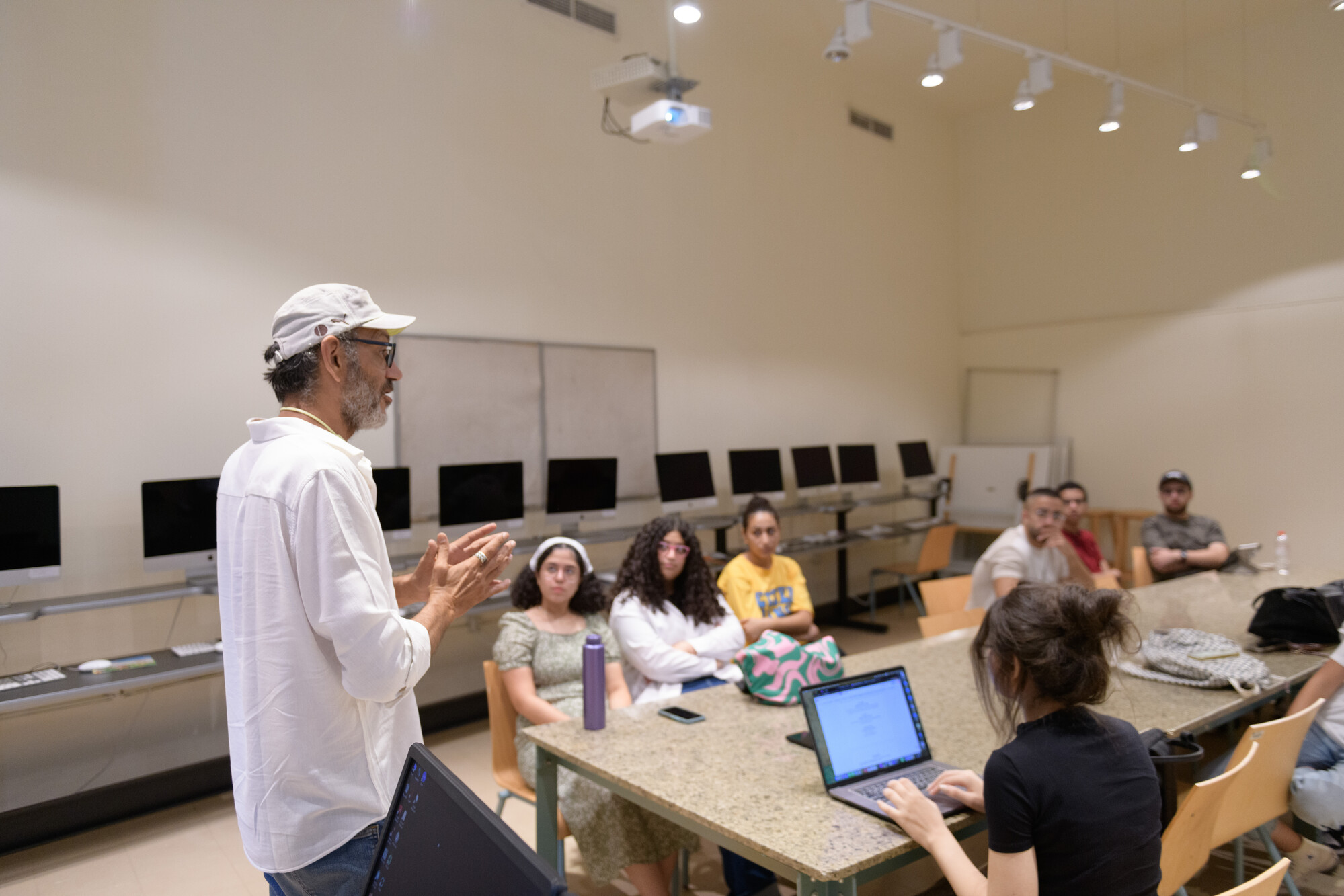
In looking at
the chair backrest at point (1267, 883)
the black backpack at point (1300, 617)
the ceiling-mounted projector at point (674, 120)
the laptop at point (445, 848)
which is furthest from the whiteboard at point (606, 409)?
the laptop at point (445, 848)

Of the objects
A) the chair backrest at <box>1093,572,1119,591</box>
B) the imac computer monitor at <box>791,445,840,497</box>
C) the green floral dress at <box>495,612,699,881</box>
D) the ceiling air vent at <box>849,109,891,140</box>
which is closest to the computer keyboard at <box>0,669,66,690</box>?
the green floral dress at <box>495,612,699,881</box>

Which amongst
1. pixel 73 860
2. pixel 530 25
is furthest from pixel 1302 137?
pixel 73 860

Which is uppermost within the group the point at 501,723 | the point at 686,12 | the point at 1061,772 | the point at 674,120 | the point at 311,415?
the point at 686,12

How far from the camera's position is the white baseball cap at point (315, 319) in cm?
139

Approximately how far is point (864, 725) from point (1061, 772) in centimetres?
57

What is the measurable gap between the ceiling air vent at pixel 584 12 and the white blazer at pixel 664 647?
148 inches

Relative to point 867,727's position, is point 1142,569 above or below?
below

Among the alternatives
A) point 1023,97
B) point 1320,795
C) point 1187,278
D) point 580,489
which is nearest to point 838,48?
point 1023,97

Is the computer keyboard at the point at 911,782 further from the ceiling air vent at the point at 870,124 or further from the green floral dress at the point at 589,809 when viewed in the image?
the ceiling air vent at the point at 870,124

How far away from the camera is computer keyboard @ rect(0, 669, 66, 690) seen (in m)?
3.09

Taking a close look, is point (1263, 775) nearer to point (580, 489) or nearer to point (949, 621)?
point (949, 621)

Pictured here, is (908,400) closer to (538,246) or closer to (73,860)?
(538,246)

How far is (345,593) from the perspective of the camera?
1.24 meters

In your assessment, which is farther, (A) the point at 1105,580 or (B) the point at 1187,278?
(B) the point at 1187,278
